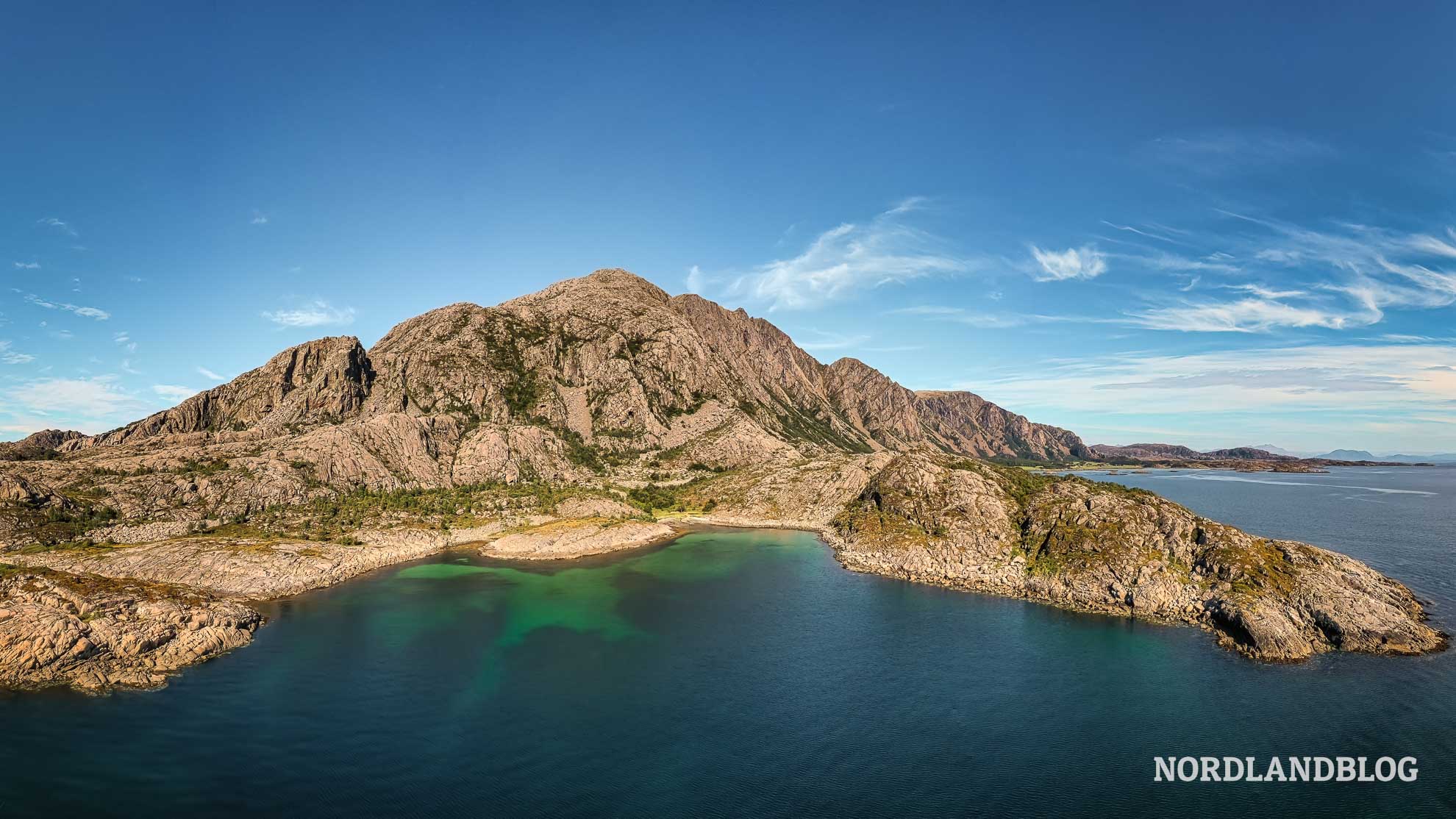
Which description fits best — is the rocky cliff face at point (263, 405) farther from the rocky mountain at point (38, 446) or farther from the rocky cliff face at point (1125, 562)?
the rocky cliff face at point (1125, 562)

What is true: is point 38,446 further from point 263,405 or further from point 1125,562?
point 1125,562

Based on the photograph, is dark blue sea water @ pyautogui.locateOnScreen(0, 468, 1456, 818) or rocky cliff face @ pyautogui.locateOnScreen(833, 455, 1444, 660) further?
rocky cliff face @ pyautogui.locateOnScreen(833, 455, 1444, 660)

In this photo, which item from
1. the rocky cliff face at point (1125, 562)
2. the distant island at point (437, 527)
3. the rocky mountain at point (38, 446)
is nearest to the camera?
the distant island at point (437, 527)

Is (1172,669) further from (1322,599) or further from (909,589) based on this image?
(909,589)

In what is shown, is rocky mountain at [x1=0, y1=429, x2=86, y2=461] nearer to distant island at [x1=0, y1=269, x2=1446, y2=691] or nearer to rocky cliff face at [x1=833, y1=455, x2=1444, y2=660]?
distant island at [x1=0, y1=269, x2=1446, y2=691]

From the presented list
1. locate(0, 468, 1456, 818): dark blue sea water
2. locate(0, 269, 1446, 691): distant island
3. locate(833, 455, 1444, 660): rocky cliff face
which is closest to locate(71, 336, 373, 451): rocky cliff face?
locate(0, 269, 1446, 691): distant island

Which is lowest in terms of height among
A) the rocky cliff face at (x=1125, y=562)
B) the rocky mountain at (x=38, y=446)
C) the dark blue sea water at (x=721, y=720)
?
the dark blue sea water at (x=721, y=720)

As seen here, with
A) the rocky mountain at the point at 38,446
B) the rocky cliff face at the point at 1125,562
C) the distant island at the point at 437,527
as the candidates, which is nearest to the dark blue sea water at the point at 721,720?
the rocky cliff face at the point at 1125,562

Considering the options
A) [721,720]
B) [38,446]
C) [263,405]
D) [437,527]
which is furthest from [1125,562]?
[38,446]
